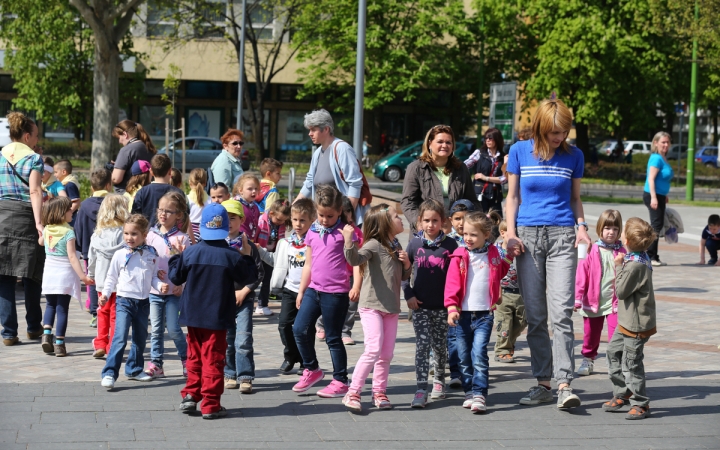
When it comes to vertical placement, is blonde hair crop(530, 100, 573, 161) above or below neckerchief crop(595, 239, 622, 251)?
above

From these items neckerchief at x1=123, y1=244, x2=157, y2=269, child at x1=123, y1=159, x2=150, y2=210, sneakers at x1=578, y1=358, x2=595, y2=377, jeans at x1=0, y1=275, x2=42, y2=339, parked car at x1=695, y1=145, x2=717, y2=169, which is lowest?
sneakers at x1=578, y1=358, x2=595, y2=377

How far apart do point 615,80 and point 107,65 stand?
2459 centimetres

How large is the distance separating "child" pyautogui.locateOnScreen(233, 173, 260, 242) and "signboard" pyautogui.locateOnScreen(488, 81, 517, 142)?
38.7 feet

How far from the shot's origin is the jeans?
8773mm

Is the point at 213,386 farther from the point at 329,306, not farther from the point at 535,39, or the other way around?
the point at 535,39

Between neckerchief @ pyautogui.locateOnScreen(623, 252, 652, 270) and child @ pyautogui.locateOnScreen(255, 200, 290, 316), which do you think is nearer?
neckerchief @ pyautogui.locateOnScreen(623, 252, 652, 270)

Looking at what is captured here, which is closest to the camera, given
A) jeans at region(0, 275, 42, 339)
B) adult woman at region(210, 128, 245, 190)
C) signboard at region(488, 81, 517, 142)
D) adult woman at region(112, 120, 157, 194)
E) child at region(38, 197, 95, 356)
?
child at region(38, 197, 95, 356)

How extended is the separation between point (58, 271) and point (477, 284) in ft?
11.9

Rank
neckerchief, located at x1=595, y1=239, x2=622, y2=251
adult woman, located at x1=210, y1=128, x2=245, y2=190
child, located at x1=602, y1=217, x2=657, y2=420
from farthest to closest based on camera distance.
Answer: adult woman, located at x1=210, y1=128, x2=245, y2=190 < neckerchief, located at x1=595, y1=239, x2=622, y2=251 < child, located at x1=602, y1=217, x2=657, y2=420

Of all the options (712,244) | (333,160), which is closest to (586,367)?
(333,160)

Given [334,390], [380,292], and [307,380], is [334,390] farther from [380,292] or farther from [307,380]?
[380,292]

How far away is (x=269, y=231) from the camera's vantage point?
974 cm

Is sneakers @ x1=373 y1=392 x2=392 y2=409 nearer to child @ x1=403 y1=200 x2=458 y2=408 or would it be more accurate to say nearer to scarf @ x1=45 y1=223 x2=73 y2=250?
child @ x1=403 y1=200 x2=458 y2=408

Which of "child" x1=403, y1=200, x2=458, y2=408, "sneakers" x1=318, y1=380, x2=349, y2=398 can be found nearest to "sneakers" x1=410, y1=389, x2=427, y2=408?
"child" x1=403, y1=200, x2=458, y2=408
